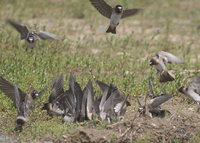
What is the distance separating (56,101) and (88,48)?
421cm

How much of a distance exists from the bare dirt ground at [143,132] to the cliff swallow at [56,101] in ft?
2.93

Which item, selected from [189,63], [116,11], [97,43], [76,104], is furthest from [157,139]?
[97,43]

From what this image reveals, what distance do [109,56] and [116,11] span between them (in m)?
2.88

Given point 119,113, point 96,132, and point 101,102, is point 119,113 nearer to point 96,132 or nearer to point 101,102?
point 101,102

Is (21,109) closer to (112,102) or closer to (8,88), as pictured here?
(8,88)

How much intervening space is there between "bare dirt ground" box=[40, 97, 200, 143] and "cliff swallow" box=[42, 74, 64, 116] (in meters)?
0.89

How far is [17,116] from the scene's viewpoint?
6.59m

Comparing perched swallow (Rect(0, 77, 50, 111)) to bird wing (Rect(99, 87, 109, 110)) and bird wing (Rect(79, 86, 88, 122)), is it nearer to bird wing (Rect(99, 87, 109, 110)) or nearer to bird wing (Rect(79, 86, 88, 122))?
bird wing (Rect(79, 86, 88, 122))

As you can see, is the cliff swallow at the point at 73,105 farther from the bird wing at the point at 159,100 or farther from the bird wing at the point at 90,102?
the bird wing at the point at 159,100

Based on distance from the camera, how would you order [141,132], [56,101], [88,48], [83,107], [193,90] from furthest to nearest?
1. [88,48]
2. [193,90]
3. [56,101]
4. [83,107]
5. [141,132]

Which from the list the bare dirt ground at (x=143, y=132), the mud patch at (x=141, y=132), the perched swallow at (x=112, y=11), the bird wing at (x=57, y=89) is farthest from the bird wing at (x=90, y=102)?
the perched swallow at (x=112, y=11)

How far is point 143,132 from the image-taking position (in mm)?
6266

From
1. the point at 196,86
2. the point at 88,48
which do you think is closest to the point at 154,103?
the point at 196,86

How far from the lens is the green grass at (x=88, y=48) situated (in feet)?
27.4
